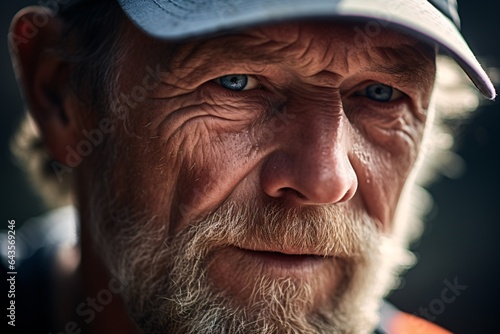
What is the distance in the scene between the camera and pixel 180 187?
1.63 meters

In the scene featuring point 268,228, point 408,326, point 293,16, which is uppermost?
point 293,16

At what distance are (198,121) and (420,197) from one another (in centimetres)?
171

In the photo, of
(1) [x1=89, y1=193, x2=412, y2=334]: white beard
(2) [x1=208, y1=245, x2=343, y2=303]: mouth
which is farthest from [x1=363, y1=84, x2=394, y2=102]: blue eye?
(2) [x1=208, y1=245, x2=343, y2=303]: mouth

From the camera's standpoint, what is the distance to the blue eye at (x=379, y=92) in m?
1.74

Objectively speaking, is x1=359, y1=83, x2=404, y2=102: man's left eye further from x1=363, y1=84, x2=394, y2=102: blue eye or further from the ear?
the ear

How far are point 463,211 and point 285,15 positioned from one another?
12.5ft

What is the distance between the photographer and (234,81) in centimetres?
160

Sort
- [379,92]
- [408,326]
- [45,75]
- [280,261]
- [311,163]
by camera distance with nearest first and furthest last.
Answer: [311,163]
[280,261]
[379,92]
[45,75]
[408,326]

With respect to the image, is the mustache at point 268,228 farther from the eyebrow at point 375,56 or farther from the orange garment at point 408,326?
the orange garment at point 408,326

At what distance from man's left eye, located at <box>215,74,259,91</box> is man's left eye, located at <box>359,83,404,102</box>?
0.35 meters

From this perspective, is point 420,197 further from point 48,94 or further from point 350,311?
point 48,94

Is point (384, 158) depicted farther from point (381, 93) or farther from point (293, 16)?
point (293, 16)

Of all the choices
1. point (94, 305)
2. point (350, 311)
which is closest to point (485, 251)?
point (350, 311)

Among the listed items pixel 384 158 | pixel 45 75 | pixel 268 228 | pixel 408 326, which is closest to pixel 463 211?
pixel 408 326
